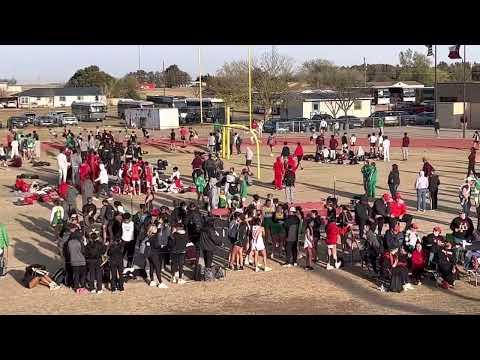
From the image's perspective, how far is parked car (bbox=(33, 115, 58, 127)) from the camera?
5481cm

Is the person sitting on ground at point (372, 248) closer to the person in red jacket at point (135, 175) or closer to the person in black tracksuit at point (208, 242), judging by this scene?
the person in black tracksuit at point (208, 242)

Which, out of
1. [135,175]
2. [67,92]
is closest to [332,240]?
[135,175]

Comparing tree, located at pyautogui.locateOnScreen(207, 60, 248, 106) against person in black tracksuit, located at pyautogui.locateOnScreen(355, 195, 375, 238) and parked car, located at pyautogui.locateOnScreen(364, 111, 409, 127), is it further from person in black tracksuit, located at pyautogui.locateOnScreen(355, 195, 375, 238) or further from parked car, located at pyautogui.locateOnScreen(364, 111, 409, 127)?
→ person in black tracksuit, located at pyautogui.locateOnScreen(355, 195, 375, 238)

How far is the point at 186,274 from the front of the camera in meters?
13.0

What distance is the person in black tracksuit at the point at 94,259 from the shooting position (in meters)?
11.8

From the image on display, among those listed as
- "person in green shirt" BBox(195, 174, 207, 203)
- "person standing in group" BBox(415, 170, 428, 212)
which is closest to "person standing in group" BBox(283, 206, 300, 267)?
"person standing in group" BBox(415, 170, 428, 212)

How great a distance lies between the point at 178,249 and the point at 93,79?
9325cm

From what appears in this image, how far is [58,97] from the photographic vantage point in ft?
283

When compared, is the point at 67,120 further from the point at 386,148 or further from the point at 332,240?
the point at 332,240
